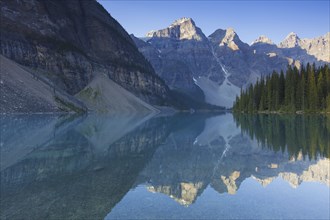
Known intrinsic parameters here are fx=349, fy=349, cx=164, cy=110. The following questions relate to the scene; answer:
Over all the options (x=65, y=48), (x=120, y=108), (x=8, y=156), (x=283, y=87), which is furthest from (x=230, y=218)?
(x=65, y=48)

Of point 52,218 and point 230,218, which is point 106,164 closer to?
point 52,218

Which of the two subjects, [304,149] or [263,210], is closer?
[263,210]

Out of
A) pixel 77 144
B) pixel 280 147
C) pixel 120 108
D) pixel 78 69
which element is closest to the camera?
pixel 280 147

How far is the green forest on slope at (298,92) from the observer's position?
386ft

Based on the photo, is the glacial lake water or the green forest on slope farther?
the green forest on slope

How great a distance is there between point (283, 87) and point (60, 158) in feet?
401

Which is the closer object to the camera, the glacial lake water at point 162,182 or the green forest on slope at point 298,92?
the glacial lake water at point 162,182

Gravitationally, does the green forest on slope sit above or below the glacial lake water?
above

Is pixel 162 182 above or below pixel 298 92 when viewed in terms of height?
below

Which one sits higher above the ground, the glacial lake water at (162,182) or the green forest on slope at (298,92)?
the green forest on slope at (298,92)

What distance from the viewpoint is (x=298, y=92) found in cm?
12275

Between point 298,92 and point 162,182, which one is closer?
point 162,182

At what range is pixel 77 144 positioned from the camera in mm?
38500

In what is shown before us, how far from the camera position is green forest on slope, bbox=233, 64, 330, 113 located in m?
118
